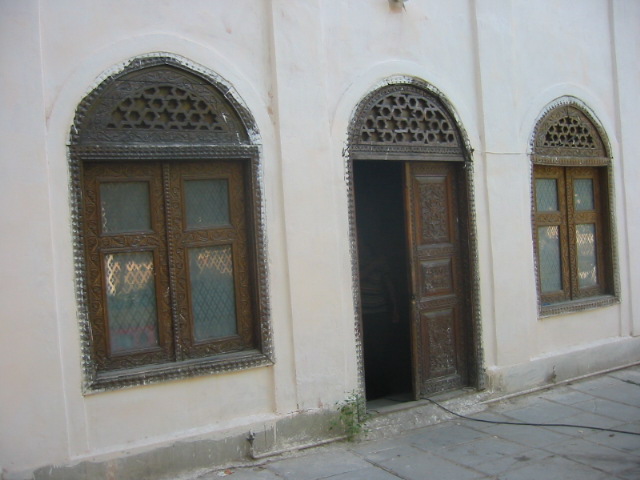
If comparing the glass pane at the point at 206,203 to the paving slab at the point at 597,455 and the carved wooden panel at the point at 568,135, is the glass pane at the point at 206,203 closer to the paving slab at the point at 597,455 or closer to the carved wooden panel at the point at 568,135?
the paving slab at the point at 597,455

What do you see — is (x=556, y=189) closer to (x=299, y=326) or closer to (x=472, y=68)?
(x=472, y=68)

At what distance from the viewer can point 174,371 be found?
443 centimetres

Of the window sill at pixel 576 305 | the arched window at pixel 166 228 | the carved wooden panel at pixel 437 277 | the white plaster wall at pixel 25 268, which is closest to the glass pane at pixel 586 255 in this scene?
the window sill at pixel 576 305

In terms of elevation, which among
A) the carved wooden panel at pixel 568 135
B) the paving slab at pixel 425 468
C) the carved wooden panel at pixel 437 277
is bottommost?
the paving slab at pixel 425 468

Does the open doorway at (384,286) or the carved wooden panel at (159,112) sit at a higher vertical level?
the carved wooden panel at (159,112)

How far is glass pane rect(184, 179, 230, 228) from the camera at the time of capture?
468 centimetres

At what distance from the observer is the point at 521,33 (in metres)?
6.41

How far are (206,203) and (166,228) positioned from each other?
0.36 metres

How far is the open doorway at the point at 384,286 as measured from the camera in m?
6.64

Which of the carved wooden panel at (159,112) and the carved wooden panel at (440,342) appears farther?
Result: the carved wooden panel at (440,342)

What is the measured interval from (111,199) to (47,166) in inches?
19.7

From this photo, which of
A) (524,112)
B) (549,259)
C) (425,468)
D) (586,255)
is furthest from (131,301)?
(586,255)

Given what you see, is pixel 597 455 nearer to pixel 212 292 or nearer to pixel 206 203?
pixel 212 292

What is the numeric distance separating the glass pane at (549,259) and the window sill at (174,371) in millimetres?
3340
